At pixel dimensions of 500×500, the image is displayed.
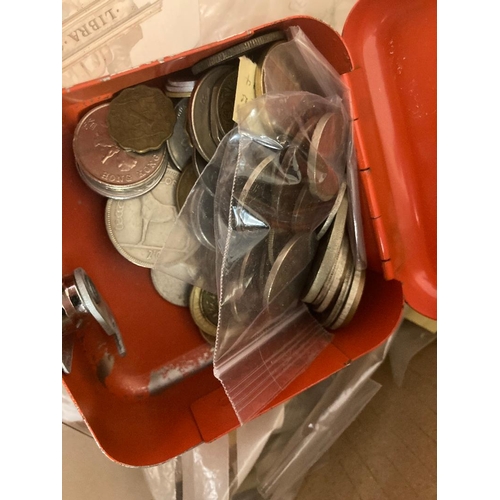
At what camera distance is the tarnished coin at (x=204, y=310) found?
85cm

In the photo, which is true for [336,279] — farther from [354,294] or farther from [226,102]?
[226,102]

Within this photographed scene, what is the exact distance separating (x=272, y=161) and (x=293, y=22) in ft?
0.76

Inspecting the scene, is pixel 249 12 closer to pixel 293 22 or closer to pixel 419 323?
pixel 293 22

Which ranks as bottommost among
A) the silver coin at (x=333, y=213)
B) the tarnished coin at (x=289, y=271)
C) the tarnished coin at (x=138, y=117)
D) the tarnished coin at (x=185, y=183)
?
the tarnished coin at (x=289, y=271)

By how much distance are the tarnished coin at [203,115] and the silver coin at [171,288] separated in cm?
26

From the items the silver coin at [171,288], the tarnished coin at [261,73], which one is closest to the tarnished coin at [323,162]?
the tarnished coin at [261,73]

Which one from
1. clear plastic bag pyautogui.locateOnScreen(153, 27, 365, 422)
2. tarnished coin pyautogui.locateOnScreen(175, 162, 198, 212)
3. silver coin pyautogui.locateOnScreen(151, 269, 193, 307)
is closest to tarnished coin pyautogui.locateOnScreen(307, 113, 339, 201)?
clear plastic bag pyautogui.locateOnScreen(153, 27, 365, 422)

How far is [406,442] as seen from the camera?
890 millimetres

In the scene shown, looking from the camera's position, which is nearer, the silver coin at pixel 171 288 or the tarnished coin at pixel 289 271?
the tarnished coin at pixel 289 271

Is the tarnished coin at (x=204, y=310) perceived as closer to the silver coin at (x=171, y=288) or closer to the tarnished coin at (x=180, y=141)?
the silver coin at (x=171, y=288)

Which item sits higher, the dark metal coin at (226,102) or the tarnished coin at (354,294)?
the dark metal coin at (226,102)

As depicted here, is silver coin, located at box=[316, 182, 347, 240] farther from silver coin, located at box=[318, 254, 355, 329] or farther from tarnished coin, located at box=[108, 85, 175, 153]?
tarnished coin, located at box=[108, 85, 175, 153]

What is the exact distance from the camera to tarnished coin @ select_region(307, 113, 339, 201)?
A: 2.12ft

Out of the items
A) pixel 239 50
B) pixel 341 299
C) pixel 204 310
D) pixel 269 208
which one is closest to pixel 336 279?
pixel 341 299
